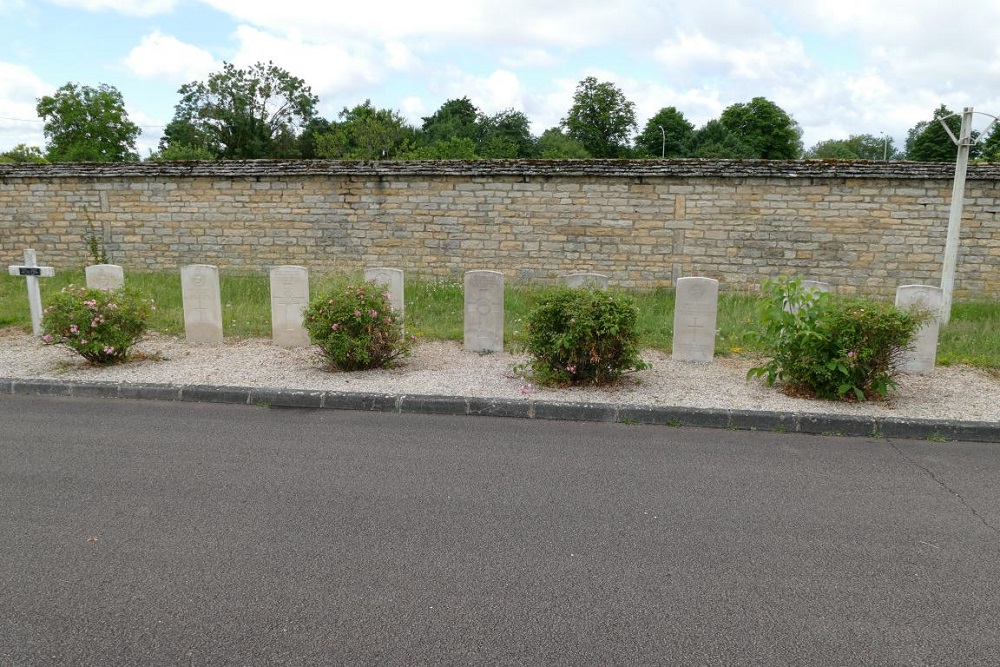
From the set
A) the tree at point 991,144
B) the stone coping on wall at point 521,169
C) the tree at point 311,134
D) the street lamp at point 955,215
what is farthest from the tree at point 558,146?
the street lamp at point 955,215

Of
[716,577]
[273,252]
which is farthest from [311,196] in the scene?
[716,577]

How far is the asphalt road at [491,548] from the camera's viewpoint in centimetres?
300

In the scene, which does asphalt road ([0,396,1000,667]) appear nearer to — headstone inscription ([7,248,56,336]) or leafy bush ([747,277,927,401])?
leafy bush ([747,277,927,401])

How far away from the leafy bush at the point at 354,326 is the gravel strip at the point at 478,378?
0.23m

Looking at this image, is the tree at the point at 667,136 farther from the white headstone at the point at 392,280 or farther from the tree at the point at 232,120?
the white headstone at the point at 392,280

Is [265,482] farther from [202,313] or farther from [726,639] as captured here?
[202,313]

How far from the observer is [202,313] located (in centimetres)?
916

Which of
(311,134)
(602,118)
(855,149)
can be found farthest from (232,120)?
(855,149)

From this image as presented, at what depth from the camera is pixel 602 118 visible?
198 ft

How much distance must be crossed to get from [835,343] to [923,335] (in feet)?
6.40

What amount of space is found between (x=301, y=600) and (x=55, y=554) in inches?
58.6

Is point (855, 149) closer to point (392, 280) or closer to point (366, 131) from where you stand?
point (366, 131)

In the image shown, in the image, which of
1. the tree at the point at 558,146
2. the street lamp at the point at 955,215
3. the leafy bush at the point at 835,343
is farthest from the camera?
the tree at the point at 558,146

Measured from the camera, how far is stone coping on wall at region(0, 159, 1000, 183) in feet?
43.7
